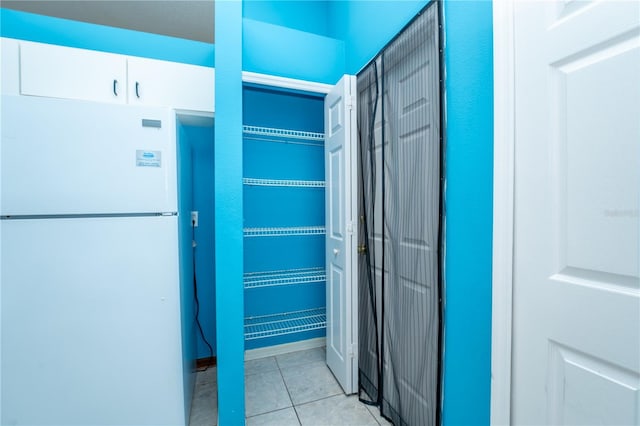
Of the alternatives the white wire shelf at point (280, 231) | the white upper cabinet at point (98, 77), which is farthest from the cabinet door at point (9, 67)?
the white wire shelf at point (280, 231)

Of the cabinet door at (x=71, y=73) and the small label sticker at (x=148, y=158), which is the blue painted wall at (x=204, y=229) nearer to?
the cabinet door at (x=71, y=73)

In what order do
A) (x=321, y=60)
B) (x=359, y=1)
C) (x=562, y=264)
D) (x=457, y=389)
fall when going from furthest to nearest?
(x=321, y=60) → (x=359, y=1) → (x=457, y=389) → (x=562, y=264)

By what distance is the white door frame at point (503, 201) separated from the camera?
0.95 metres

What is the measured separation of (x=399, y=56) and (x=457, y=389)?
1.62m

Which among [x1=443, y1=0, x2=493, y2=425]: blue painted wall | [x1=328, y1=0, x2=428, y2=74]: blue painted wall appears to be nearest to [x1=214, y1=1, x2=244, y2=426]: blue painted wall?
[x1=328, y1=0, x2=428, y2=74]: blue painted wall

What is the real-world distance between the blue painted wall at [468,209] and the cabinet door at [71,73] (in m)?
1.76

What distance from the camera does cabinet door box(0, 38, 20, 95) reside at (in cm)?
145

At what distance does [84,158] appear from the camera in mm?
1257

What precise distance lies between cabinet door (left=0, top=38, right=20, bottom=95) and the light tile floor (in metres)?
2.14

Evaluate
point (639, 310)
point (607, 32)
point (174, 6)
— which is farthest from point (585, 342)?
point (174, 6)

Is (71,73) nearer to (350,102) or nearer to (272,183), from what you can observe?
(272,183)

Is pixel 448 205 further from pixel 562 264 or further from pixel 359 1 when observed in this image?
pixel 359 1

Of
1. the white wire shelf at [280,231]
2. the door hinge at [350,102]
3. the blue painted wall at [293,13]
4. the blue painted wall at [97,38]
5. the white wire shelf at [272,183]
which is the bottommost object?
the white wire shelf at [280,231]

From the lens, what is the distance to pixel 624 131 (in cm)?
68
